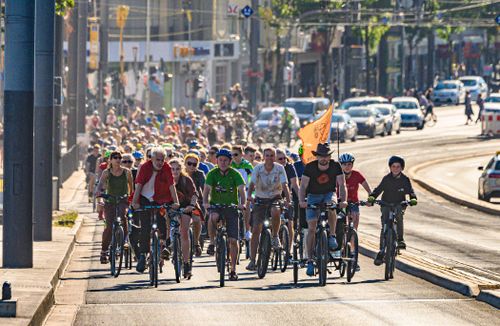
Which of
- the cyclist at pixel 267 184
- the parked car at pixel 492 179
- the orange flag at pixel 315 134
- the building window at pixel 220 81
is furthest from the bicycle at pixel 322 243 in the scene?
the building window at pixel 220 81

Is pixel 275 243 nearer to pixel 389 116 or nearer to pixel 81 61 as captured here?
pixel 81 61

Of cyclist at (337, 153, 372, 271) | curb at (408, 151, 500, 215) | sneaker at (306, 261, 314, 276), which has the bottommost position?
curb at (408, 151, 500, 215)

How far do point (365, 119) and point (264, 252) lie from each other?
163 feet

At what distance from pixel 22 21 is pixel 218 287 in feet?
13.4

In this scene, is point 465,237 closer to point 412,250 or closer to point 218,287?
point 412,250

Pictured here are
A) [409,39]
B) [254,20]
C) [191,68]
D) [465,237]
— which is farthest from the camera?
[409,39]

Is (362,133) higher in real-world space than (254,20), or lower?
lower

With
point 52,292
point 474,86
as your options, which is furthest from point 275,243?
point 474,86

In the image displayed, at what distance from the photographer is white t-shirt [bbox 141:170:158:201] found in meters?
19.8

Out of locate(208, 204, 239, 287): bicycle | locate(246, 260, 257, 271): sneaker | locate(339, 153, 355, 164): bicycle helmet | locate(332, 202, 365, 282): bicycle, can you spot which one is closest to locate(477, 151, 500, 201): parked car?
locate(339, 153, 355, 164): bicycle helmet

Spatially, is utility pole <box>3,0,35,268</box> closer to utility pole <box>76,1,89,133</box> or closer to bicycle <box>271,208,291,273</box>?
bicycle <box>271,208,291,273</box>

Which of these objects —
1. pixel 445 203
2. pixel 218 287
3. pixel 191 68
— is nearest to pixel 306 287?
pixel 218 287

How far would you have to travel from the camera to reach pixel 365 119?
69.7 meters

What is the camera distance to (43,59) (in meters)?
25.1
